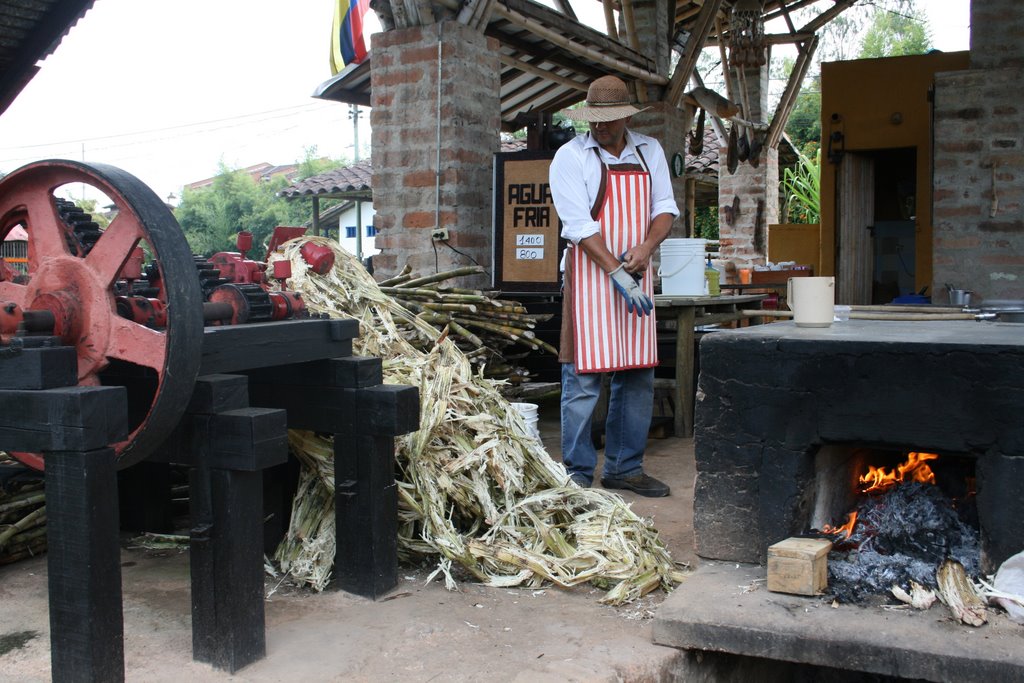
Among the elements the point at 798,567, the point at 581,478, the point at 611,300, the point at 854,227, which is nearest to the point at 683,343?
the point at 611,300

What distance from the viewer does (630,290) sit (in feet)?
13.8

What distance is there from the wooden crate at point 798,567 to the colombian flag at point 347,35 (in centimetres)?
672

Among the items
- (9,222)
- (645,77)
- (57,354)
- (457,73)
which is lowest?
(57,354)

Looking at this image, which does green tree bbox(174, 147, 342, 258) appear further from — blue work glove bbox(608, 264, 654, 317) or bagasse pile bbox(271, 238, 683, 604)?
bagasse pile bbox(271, 238, 683, 604)

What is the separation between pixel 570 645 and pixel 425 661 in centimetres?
41

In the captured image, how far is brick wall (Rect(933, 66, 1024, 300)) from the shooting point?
6.47m

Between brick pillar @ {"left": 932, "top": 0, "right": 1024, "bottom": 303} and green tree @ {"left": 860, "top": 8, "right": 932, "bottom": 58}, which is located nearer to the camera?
brick pillar @ {"left": 932, "top": 0, "right": 1024, "bottom": 303}

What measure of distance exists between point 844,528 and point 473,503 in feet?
4.16

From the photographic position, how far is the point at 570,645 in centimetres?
267

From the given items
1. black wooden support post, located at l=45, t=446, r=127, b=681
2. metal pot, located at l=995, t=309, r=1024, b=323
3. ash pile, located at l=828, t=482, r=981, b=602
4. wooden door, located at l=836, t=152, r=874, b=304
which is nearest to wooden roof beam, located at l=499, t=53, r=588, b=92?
wooden door, located at l=836, t=152, r=874, b=304

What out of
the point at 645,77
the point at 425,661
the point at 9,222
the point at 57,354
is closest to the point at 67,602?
the point at 57,354

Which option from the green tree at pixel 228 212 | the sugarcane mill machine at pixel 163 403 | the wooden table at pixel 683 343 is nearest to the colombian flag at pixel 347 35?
the wooden table at pixel 683 343

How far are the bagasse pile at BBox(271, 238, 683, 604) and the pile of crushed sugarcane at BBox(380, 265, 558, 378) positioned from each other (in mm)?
708

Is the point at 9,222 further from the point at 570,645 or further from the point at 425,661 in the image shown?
the point at 570,645
